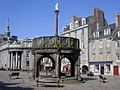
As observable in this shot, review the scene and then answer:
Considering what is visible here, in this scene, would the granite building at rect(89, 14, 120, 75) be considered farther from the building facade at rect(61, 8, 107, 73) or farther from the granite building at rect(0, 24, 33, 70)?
the granite building at rect(0, 24, 33, 70)

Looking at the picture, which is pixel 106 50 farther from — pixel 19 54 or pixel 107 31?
pixel 19 54

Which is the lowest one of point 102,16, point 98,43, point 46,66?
point 46,66

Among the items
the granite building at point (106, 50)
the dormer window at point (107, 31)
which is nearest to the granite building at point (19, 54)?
the granite building at point (106, 50)

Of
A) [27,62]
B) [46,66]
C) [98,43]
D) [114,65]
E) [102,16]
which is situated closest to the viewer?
[114,65]

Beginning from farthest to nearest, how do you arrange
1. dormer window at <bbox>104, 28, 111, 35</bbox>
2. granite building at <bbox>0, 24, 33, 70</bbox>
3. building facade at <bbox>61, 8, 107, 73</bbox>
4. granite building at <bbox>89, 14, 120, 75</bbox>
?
granite building at <bbox>0, 24, 33, 70</bbox>
building facade at <bbox>61, 8, 107, 73</bbox>
dormer window at <bbox>104, 28, 111, 35</bbox>
granite building at <bbox>89, 14, 120, 75</bbox>

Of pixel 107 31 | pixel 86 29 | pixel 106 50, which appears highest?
pixel 86 29

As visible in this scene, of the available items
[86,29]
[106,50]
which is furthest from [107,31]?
[86,29]

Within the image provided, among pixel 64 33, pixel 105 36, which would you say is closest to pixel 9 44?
pixel 64 33

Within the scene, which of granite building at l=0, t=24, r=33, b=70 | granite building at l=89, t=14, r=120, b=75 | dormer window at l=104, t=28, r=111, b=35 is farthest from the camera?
granite building at l=0, t=24, r=33, b=70

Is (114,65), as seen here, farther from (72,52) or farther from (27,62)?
(27,62)

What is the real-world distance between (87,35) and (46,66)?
27824 millimetres

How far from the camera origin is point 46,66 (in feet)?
297

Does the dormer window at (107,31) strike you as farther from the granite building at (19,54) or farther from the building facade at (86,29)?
the granite building at (19,54)

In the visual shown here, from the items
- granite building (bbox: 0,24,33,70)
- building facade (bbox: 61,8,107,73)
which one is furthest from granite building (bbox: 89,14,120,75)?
granite building (bbox: 0,24,33,70)
